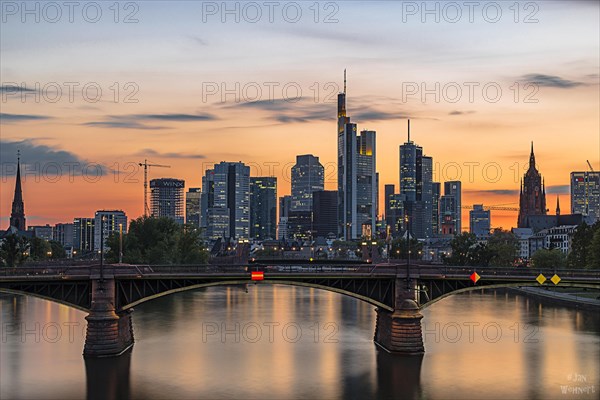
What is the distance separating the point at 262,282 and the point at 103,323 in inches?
616

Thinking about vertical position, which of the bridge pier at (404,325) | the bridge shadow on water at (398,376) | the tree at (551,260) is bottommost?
the bridge shadow on water at (398,376)

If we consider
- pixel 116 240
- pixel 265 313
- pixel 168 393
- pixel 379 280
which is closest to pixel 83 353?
pixel 168 393

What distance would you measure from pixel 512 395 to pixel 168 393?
27494mm

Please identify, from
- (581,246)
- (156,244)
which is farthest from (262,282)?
(581,246)

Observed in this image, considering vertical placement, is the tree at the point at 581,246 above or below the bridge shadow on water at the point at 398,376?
above

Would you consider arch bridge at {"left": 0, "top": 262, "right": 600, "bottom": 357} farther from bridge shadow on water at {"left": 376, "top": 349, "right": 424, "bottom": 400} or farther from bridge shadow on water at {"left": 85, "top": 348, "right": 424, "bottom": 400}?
bridge shadow on water at {"left": 85, "top": 348, "right": 424, "bottom": 400}

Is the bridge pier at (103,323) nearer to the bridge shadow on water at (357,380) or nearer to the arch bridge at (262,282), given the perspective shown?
the arch bridge at (262,282)

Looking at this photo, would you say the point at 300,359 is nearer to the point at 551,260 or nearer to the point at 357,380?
the point at 357,380

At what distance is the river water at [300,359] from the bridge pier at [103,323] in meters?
1.69

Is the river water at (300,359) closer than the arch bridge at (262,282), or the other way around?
the river water at (300,359)

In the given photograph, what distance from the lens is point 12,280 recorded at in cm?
7925

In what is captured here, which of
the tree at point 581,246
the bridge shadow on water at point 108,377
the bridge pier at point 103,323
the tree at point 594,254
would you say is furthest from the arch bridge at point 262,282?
the tree at point 581,246

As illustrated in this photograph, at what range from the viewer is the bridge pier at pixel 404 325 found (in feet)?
276

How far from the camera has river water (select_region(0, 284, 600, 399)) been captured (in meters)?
70.1
